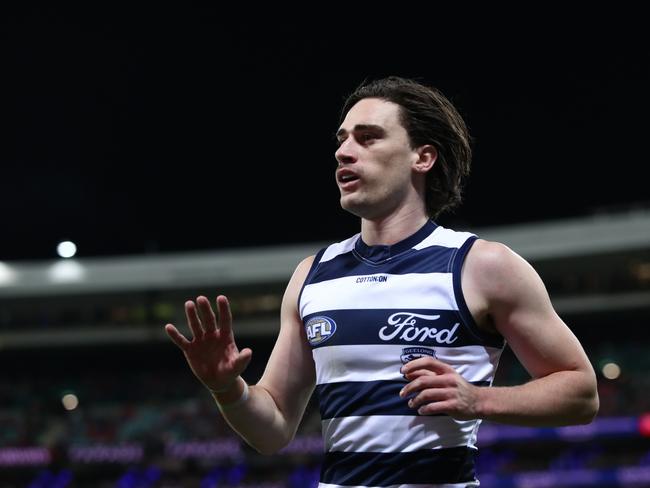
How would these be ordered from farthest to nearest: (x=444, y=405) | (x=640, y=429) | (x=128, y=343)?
(x=128, y=343)
(x=640, y=429)
(x=444, y=405)

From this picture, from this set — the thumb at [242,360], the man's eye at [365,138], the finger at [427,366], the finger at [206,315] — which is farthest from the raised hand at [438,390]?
the man's eye at [365,138]

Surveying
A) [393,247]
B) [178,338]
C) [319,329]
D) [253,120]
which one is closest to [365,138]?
[393,247]

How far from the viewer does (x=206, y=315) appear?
260 centimetres

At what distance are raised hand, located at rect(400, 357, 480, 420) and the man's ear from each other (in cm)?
81

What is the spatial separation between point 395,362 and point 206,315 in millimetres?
574

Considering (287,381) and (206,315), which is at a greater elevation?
(206,315)

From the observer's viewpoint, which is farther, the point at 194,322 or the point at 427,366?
the point at 194,322

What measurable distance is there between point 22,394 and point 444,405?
95.3ft

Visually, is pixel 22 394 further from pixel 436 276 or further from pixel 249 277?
pixel 436 276

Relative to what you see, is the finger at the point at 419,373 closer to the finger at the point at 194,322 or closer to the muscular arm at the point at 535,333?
the muscular arm at the point at 535,333

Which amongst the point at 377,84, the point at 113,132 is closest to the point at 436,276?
the point at 377,84

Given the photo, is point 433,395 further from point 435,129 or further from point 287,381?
point 435,129

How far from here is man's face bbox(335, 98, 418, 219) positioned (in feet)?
9.36

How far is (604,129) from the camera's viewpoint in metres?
25.1
